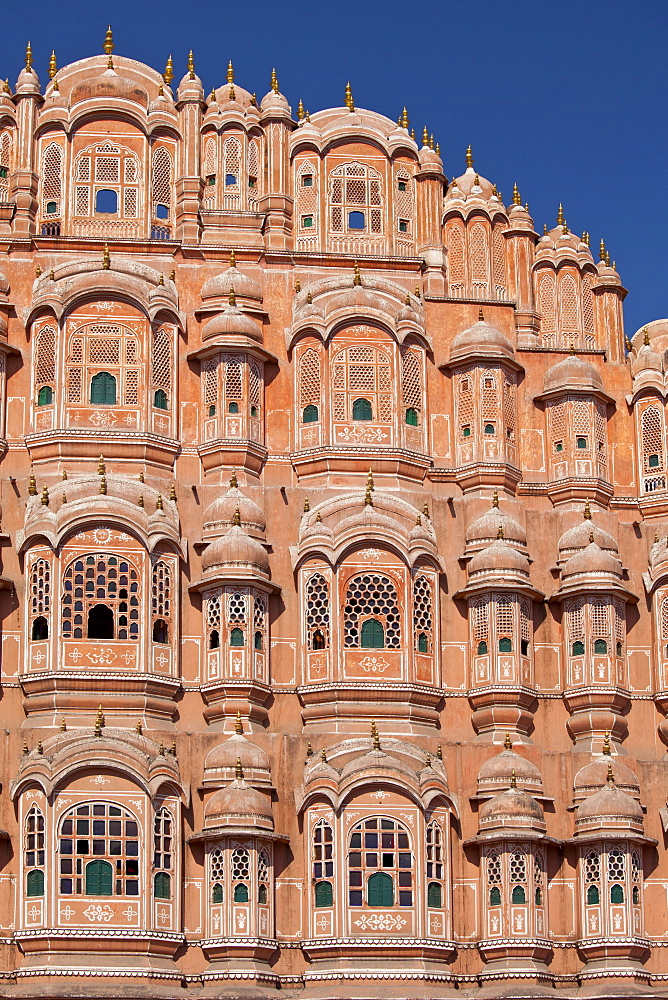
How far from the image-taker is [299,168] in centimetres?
4762

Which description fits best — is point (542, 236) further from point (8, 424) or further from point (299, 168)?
point (8, 424)

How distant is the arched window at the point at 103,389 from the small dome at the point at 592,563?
9751 mm

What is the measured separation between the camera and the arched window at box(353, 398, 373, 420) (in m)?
45.1

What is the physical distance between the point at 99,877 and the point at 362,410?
36.4 ft

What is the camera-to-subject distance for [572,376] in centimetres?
4625

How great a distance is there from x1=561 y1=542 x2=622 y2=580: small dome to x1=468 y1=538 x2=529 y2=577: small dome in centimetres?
98

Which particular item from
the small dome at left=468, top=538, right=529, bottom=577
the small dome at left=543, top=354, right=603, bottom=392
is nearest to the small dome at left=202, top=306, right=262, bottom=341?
the small dome at left=543, top=354, right=603, bottom=392

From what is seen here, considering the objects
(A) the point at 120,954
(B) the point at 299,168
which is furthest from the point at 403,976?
(B) the point at 299,168

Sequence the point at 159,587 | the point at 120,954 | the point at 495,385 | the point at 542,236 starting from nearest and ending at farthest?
the point at 120,954 < the point at 159,587 < the point at 495,385 < the point at 542,236

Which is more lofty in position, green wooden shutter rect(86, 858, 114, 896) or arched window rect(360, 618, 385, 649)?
arched window rect(360, 618, 385, 649)

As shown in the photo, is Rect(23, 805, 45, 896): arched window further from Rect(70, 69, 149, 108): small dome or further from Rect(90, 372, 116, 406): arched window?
Rect(70, 69, 149, 108): small dome

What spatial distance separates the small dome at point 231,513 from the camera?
4353cm

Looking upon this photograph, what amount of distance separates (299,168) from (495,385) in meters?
6.57

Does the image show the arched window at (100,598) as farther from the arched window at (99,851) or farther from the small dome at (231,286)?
the small dome at (231,286)
